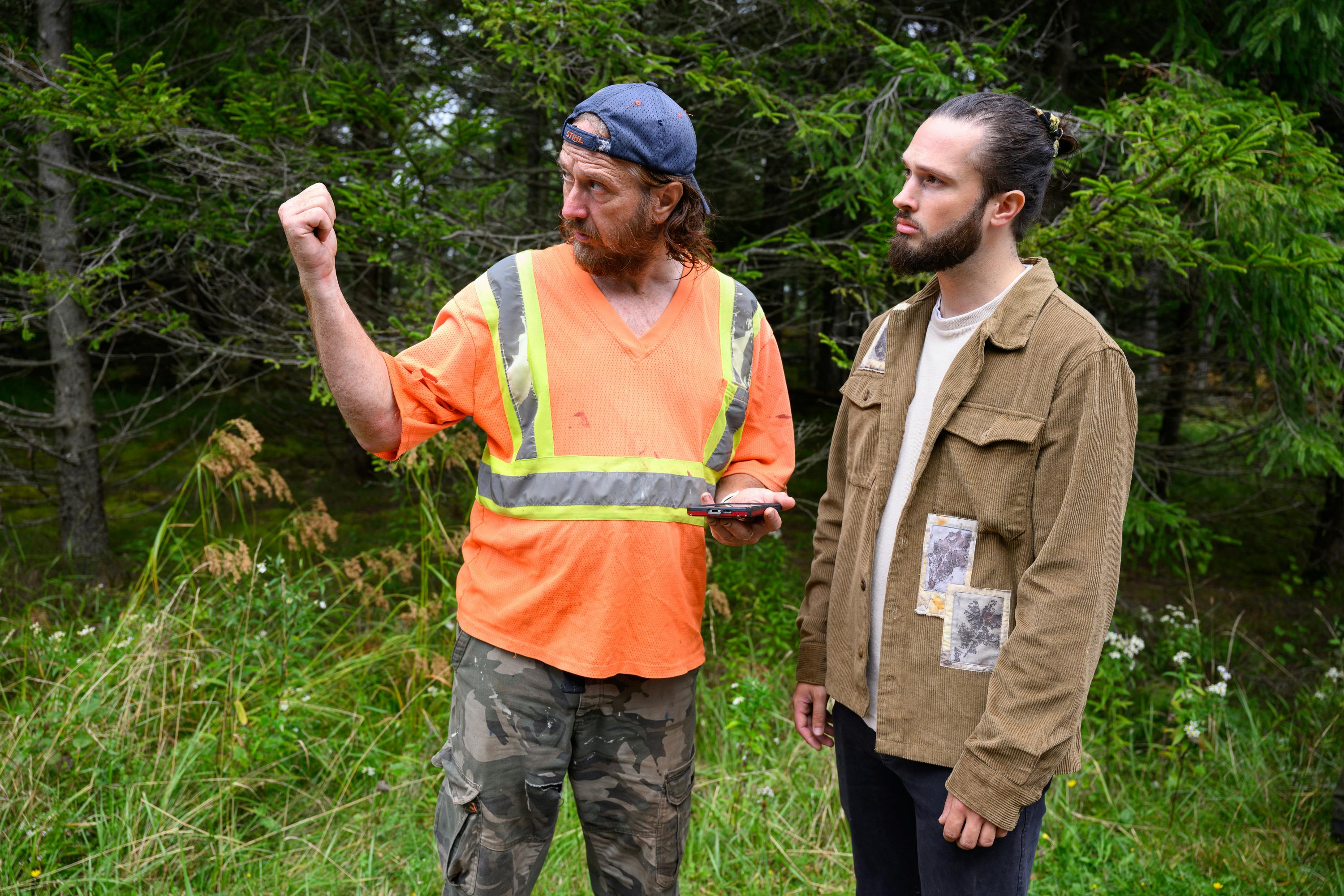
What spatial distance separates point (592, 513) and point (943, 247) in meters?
0.91

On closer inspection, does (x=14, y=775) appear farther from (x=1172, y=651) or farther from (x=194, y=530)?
(x=1172, y=651)

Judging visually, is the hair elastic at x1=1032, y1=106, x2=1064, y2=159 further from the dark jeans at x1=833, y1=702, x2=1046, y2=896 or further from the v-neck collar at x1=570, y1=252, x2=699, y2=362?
the dark jeans at x1=833, y1=702, x2=1046, y2=896

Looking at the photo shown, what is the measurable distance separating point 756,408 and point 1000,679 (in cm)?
88

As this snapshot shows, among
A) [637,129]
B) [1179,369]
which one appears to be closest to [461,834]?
[637,129]

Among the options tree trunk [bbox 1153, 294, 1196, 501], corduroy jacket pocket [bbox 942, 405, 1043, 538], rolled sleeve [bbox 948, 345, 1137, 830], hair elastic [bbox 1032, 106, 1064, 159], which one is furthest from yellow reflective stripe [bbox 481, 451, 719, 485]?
tree trunk [bbox 1153, 294, 1196, 501]

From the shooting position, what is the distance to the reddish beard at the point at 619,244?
2029mm

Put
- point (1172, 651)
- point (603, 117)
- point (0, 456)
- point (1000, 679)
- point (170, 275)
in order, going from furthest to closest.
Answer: point (170, 275) → point (0, 456) → point (1172, 651) → point (603, 117) → point (1000, 679)

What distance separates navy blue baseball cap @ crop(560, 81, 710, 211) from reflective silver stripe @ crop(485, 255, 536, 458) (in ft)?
1.06

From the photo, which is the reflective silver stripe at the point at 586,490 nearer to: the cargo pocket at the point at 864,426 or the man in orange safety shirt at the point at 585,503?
the man in orange safety shirt at the point at 585,503

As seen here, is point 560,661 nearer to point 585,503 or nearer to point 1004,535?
point 585,503

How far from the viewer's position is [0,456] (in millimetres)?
6066

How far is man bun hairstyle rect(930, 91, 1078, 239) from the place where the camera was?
1.83 metres

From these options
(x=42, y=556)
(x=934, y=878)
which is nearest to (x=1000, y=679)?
(x=934, y=878)

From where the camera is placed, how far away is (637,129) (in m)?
1.96
